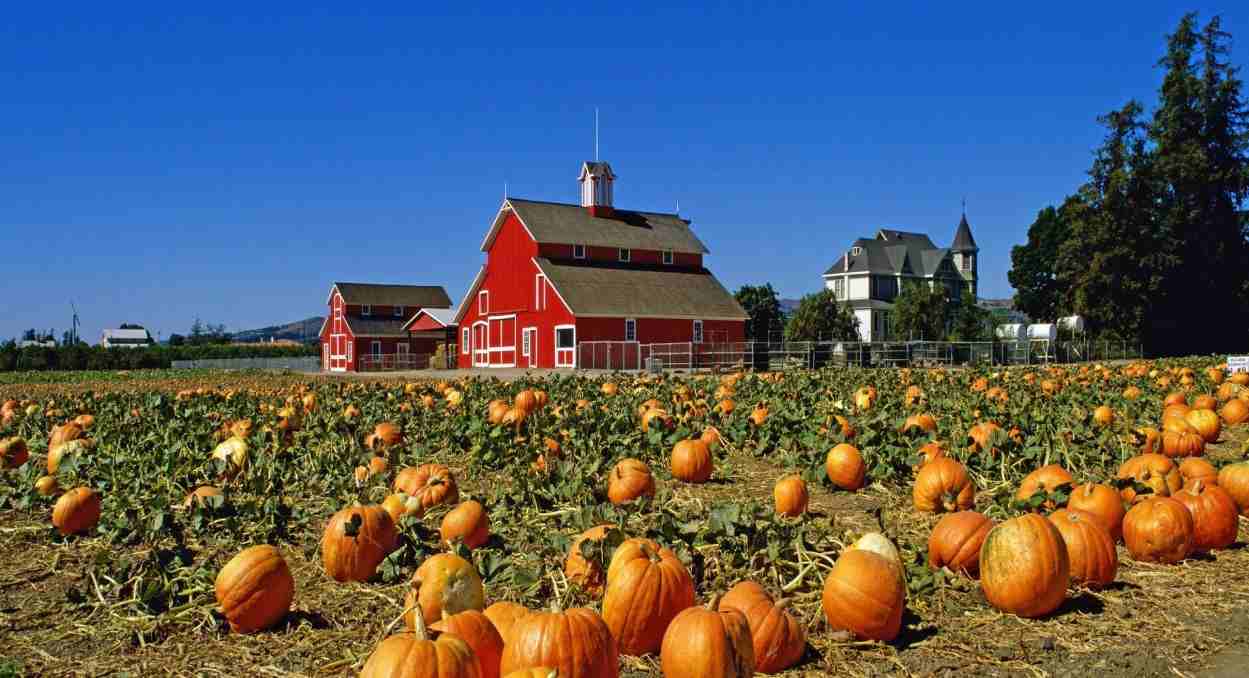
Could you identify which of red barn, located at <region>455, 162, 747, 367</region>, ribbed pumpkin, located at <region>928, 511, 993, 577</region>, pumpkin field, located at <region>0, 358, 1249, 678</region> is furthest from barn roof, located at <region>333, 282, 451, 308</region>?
ribbed pumpkin, located at <region>928, 511, 993, 577</region>

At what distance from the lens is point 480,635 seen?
10.8 ft

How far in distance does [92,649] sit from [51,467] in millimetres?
4690

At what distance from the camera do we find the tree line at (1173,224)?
49.3m

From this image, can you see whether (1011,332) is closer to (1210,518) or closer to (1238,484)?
(1238,484)

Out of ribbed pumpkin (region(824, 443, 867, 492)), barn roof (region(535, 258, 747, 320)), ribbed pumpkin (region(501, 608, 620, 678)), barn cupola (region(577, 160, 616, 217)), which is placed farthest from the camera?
barn cupola (region(577, 160, 616, 217))

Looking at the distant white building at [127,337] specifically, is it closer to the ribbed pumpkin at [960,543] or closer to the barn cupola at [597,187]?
the barn cupola at [597,187]

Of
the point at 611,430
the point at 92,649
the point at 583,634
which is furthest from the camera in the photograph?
the point at 611,430

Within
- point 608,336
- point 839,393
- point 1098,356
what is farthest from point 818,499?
point 1098,356

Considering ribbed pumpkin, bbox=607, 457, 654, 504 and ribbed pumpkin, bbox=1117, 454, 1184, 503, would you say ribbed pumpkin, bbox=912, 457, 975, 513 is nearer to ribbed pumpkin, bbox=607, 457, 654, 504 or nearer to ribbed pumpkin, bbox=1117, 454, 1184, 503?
ribbed pumpkin, bbox=1117, 454, 1184, 503

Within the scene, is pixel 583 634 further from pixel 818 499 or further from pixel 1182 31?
pixel 1182 31

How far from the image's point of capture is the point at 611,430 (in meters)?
9.27

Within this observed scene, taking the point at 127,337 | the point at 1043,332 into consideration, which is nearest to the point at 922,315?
the point at 1043,332

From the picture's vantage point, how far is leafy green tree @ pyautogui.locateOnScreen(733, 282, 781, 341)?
62938 mm

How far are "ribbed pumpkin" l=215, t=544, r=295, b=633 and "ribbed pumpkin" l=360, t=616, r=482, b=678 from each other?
1.47 m
